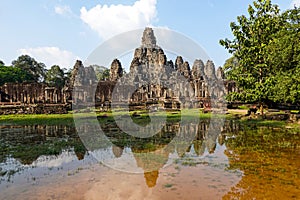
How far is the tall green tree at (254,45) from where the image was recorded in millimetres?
21391

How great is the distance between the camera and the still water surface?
6.10 meters

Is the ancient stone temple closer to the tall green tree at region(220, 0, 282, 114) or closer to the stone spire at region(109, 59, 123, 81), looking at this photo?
the stone spire at region(109, 59, 123, 81)

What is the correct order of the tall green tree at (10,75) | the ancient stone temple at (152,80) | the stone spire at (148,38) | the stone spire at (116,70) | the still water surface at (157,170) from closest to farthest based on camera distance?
the still water surface at (157,170) < the ancient stone temple at (152,80) < the stone spire at (116,70) < the tall green tree at (10,75) < the stone spire at (148,38)

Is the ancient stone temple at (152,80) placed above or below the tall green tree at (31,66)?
below

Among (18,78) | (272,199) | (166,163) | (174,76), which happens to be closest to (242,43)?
(166,163)

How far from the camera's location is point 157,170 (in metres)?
7.88

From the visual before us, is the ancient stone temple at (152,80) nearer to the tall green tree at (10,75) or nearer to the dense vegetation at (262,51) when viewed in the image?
the tall green tree at (10,75)

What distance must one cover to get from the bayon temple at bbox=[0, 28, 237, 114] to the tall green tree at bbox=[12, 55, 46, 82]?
952 inches

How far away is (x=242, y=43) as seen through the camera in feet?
73.1

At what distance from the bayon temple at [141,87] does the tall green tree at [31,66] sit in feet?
79.4

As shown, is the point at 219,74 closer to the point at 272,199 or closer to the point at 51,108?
the point at 51,108

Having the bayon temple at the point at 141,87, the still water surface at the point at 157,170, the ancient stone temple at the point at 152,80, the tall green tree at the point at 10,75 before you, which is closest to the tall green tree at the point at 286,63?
the still water surface at the point at 157,170

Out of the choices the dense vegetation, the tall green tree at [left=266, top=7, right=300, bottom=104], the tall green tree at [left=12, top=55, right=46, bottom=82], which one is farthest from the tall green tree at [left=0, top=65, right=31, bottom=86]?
the tall green tree at [left=266, top=7, right=300, bottom=104]

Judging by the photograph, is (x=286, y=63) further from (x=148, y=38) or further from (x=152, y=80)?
(x=148, y=38)
